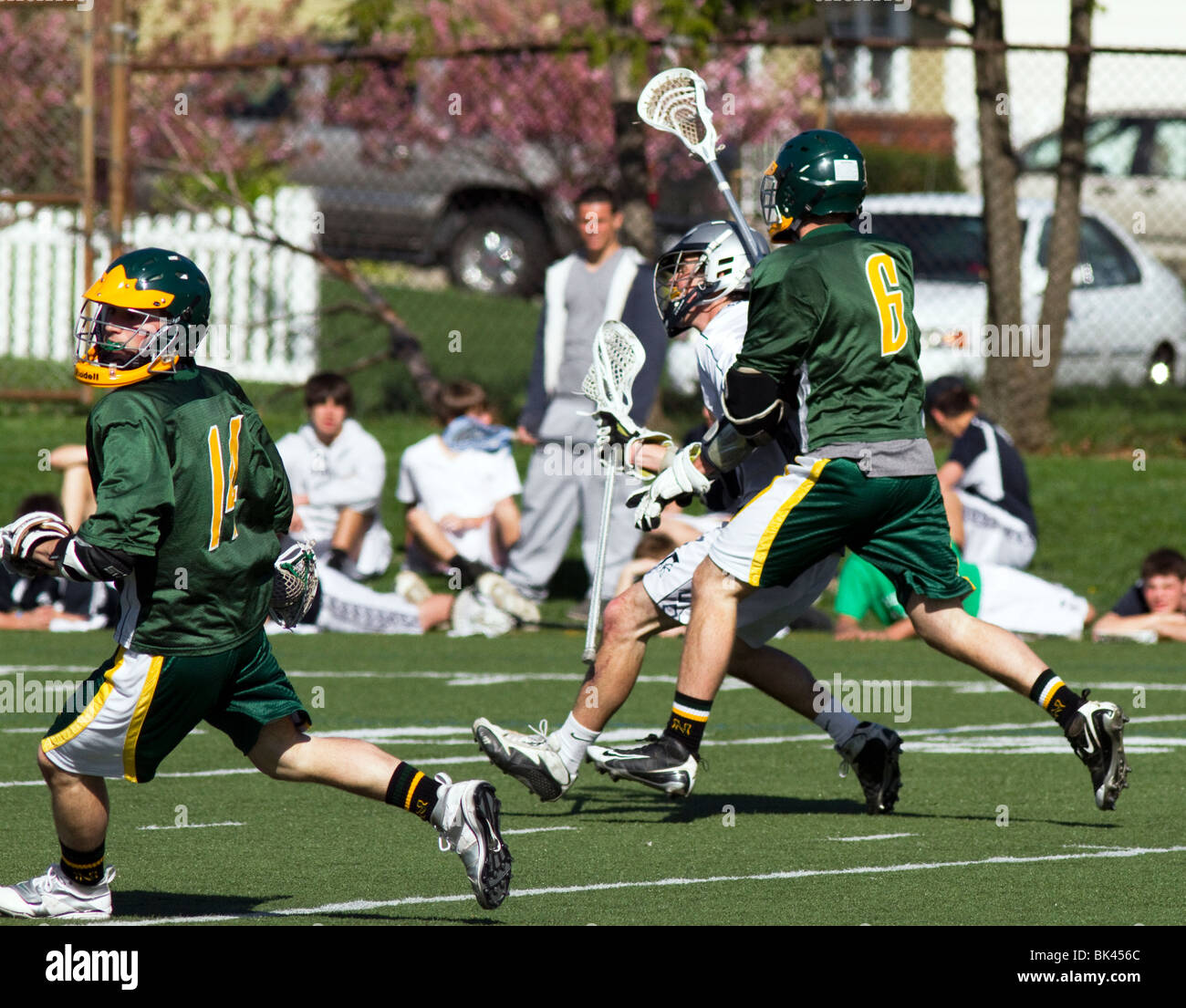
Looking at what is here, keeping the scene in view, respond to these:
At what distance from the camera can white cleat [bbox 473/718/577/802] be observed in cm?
657

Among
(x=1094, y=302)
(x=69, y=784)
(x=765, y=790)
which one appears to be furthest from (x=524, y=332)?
(x=69, y=784)

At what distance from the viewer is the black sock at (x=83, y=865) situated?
5.15 meters

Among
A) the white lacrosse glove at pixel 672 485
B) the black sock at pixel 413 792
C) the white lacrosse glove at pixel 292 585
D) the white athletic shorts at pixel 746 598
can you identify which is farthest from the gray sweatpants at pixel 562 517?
the black sock at pixel 413 792

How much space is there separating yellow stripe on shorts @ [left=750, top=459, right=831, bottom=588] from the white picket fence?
9740mm

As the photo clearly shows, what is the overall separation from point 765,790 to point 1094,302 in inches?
378

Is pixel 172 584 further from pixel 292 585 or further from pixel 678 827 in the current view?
pixel 678 827

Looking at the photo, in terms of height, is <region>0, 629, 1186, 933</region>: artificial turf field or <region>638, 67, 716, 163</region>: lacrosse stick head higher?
<region>638, 67, 716, 163</region>: lacrosse stick head

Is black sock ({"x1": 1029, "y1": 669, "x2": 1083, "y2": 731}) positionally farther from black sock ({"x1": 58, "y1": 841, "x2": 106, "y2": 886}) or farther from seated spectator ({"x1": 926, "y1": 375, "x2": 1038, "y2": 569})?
seated spectator ({"x1": 926, "y1": 375, "x2": 1038, "y2": 569})

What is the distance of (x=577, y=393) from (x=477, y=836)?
6448 mm

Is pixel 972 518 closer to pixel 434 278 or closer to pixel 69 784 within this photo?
pixel 69 784

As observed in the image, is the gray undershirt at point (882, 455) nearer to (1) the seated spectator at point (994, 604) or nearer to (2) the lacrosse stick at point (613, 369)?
(2) the lacrosse stick at point (613, 369)

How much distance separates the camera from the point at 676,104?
8102mm

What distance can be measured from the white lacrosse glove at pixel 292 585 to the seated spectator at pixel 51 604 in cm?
635

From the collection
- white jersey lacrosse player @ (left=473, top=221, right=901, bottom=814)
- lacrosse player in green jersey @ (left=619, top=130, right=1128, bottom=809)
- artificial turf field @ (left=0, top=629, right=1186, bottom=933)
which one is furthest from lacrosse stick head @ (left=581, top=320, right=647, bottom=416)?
artificial turf field @ (left=0, top=629, right=1186, bottom=933)
